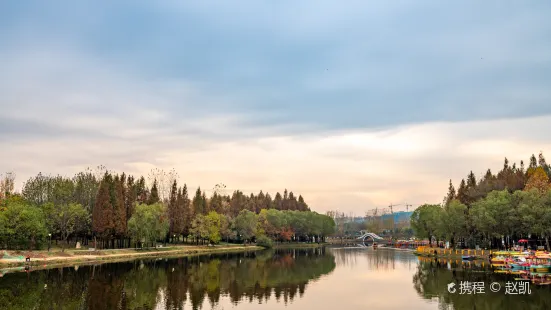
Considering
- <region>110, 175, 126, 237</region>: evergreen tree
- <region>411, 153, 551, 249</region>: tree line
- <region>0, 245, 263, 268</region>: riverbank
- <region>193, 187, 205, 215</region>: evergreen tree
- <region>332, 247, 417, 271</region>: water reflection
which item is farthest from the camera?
<region>193, 187, 205, 215</region>: evergreen tree

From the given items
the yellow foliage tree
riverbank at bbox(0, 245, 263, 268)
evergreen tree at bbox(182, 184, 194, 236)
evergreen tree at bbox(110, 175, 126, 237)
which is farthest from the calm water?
evergreen tree at bbox(182, 184, 194, 236)

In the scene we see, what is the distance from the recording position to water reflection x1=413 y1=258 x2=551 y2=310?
41.5m

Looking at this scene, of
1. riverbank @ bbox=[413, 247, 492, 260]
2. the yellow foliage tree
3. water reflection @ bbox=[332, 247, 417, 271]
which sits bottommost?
water reflection @ bbox=[332, 247, 417, 271]

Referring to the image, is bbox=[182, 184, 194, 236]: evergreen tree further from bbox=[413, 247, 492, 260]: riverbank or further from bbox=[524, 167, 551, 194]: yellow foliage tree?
bbox=[524, 167, 551, 194]: yellow foliage tree

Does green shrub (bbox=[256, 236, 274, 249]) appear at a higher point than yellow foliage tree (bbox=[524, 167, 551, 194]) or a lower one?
lower

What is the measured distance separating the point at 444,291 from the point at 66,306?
3986 centimetres

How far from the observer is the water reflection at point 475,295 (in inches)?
1635

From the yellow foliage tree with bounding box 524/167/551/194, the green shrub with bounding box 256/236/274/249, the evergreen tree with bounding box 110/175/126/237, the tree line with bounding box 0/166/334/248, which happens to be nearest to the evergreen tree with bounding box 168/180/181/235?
the tree line with bounding box 0/166/334/248

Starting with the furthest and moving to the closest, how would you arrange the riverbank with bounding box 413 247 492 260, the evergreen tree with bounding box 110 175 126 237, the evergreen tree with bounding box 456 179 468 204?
the evergreen tree with bounding box 456 179 468 204 → the evergreen tree with bounding box 110 175 126 237 → the riverbank with bounding box 413 247 492 260

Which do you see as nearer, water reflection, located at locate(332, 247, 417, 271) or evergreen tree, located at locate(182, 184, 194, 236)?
water reflection, located at locate(332, 247, 417, 271)

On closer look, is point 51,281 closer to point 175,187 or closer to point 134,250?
point 134,250

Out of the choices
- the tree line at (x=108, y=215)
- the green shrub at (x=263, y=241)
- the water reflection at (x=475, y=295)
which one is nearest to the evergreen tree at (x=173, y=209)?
the tree line at (x=108, y=215)

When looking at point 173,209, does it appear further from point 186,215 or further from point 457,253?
point 457,253

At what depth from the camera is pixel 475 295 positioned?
45969 millimetres
